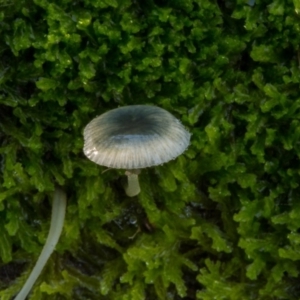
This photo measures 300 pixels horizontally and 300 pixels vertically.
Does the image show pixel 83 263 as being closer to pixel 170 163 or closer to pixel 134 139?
pixel 170 163

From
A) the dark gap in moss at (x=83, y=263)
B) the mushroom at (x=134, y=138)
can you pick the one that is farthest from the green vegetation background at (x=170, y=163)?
the mushroom at (x=134, y=138)

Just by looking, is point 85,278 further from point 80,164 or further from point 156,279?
point 80,164

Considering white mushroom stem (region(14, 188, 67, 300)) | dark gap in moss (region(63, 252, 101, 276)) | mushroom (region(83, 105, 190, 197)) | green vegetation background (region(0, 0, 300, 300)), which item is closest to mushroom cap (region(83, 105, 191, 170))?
mushroom (region(83, 105, 190, 197))

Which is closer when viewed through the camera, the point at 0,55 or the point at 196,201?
the point at 0,55

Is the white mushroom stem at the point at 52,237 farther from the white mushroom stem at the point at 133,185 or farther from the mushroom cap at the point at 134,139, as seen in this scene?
the mushroom cap at the point at 134,139

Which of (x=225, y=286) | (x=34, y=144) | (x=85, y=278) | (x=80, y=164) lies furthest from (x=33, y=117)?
(x=225, y=286)

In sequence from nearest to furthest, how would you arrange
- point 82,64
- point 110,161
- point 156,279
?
point 110,161 → point 82,64 → point 156,279

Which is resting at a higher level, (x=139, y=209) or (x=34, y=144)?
(x=34, y=144)
